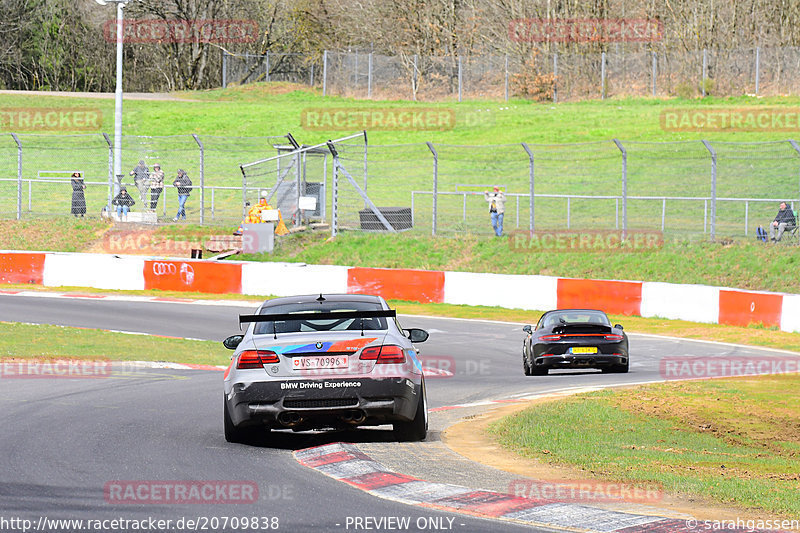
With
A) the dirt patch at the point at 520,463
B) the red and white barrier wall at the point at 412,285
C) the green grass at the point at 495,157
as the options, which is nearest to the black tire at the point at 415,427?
the dirt patch at the point at 520,463

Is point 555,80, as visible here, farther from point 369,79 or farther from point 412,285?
point 412,285

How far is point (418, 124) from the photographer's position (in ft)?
165

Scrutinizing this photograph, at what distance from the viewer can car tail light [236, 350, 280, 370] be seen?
9.09 metres

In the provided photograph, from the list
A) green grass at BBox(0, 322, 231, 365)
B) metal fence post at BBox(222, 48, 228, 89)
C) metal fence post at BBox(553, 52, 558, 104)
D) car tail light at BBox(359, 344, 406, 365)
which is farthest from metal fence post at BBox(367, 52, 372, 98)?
car tail light at BBox(359, 344, 406, 365)

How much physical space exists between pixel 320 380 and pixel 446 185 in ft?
103

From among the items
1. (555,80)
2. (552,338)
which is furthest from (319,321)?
(555,80)

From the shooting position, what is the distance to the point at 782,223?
27109 millimetres

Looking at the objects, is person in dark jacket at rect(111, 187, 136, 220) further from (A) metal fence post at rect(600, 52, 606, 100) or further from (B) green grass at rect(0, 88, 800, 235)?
(A) metal fence post at rect(600, 52, 606, 100)

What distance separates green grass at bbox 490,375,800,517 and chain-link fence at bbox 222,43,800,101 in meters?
37.7

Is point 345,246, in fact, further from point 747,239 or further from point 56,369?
point 56,369

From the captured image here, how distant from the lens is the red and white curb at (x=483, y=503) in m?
6.46

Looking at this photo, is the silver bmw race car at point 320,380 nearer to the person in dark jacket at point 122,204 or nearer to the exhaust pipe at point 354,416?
the exhaust pipe at point 354,416

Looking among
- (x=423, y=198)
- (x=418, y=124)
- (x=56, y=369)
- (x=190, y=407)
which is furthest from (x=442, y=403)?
(x=418, y=124)

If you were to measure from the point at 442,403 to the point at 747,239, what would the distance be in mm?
A: 16320
